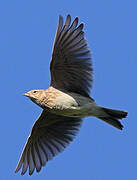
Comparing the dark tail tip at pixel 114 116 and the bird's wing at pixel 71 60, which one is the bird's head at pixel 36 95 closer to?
the bird's wing at pixel 71 60

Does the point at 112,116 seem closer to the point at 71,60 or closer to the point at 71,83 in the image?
the point at 71,83

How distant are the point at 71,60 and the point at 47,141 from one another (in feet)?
7.34

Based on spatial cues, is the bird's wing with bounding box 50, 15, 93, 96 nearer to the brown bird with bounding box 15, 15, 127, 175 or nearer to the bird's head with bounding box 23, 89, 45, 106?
the brown bird with bounding box 15, 15, 127, 175

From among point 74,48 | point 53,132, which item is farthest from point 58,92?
point 53,132

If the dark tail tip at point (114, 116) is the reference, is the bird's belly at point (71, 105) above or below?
below

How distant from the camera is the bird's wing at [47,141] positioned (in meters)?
10.3

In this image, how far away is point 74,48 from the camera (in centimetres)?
905

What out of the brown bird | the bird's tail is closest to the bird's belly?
the brown bird

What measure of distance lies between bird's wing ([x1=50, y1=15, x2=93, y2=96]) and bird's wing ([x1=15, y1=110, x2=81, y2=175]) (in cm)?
116

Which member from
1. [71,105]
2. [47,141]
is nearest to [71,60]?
[71,105]

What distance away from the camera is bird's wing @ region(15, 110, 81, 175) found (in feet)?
33.7

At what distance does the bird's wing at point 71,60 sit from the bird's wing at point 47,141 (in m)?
1.16

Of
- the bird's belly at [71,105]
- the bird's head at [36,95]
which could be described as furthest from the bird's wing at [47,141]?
the bird's belly at [71,105]

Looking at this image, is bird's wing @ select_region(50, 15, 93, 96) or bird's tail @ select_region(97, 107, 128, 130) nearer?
bird's wing @ select_region(50, 15, 93, 96)
